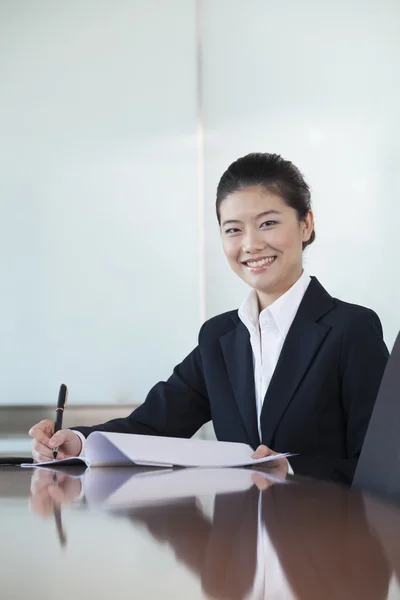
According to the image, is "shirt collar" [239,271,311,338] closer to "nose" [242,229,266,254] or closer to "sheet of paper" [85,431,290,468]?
"nose" [242,229,266,254]

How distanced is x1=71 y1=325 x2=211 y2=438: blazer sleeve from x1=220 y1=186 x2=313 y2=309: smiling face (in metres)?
0.25

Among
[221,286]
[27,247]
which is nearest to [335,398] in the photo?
[221,286]

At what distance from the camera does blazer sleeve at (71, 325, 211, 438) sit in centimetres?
195

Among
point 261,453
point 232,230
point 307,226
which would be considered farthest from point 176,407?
point 261,453

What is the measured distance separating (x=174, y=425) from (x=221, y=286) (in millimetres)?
1536

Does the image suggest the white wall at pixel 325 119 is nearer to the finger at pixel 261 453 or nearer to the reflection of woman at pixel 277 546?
the finger at pixel 261 453

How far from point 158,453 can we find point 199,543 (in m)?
0.81

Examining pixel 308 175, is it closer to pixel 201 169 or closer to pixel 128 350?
pixel 201 169

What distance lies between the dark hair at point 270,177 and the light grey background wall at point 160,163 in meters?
1.43

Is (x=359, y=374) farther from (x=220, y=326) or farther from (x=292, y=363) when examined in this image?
(x=220, y=326)

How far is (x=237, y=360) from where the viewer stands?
6.36ft

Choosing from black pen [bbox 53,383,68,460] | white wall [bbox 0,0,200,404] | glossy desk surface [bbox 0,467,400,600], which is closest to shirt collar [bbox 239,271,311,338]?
black pen [bbox 53,383,68,460]

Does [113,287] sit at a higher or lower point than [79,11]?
lower

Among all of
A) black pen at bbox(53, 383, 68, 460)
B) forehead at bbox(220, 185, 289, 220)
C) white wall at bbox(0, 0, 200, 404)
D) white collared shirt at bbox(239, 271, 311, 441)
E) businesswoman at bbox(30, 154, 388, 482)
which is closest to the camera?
black pen at bbox(53, 383, 68, 460)
